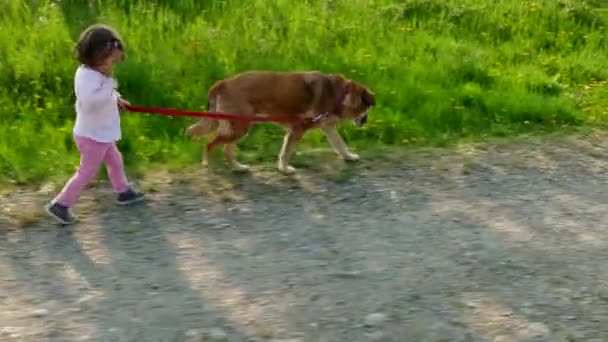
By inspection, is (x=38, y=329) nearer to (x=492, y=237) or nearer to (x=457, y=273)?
(x=457, y=273)

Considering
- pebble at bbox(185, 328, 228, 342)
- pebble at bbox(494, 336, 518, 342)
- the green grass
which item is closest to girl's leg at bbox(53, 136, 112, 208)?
the green grass

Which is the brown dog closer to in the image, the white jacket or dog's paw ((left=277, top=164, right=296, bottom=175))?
dog's paw ((left=277, top=164, right=296, bottom=175))

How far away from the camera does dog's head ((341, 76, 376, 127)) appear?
7113mm

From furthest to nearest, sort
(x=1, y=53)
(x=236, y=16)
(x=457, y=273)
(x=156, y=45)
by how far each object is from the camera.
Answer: (x=236, y=16)
(x=156, y=45)
(x=1, y=53)
(x=457, y=273)

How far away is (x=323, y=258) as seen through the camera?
533 centimetres

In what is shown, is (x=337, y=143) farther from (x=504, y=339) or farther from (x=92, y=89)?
(x=504, y=339)

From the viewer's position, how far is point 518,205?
21.0 feet

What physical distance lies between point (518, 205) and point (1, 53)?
5102 millimetres

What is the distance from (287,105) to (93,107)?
1.70 meters

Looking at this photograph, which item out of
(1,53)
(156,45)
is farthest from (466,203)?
(1,53)

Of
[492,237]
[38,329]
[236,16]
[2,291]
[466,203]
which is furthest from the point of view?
[236,16]

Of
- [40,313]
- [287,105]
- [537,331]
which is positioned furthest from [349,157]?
[40,313]

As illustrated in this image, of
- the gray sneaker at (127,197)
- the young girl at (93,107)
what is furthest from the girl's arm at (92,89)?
the gray sneaker at (127,197)

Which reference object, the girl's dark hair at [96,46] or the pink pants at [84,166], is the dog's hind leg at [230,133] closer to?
the pink pants at [84,166]
